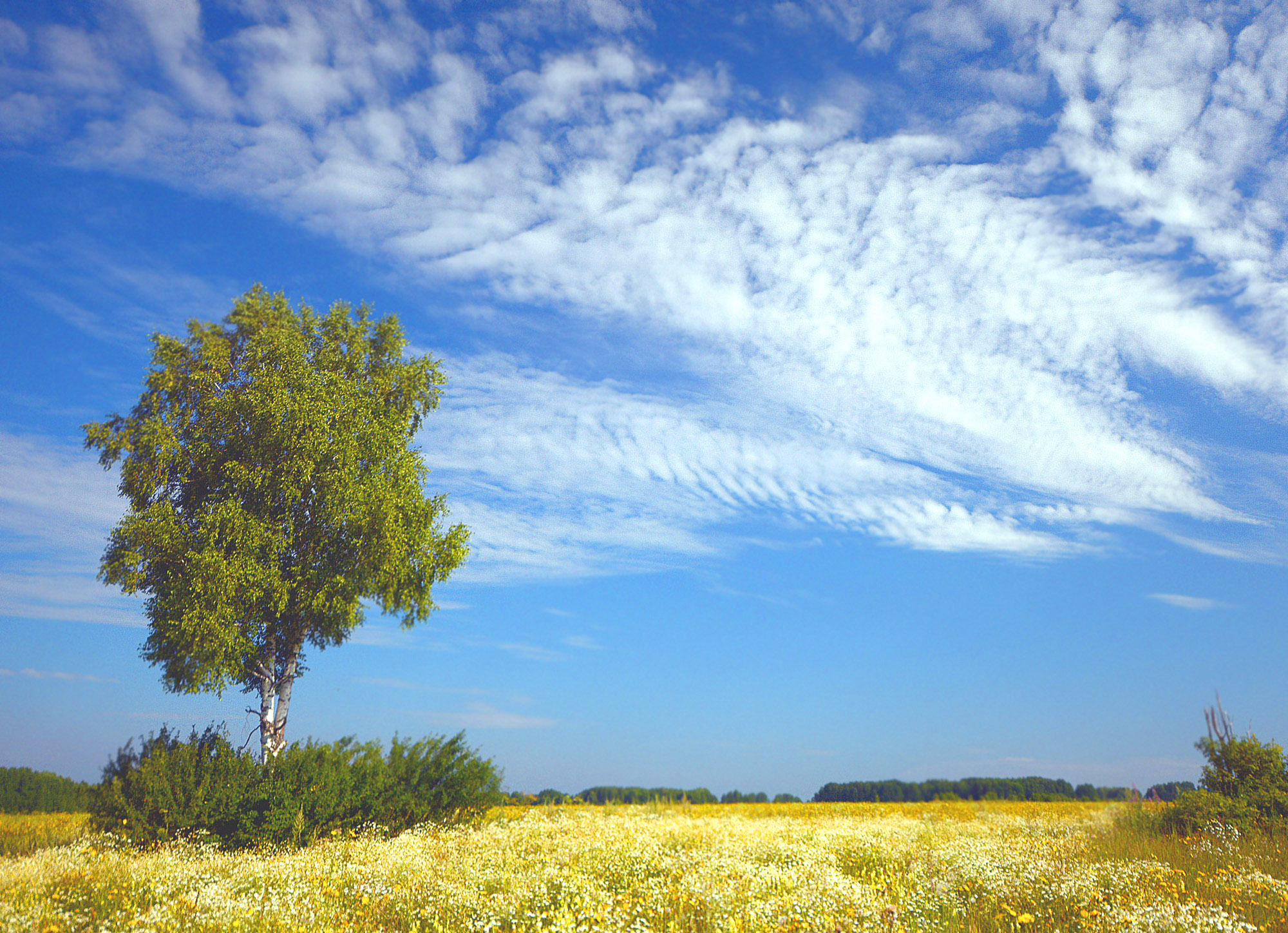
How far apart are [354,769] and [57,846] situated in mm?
5528

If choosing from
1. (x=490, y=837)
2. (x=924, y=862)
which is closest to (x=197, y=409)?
(x=490, y=837)

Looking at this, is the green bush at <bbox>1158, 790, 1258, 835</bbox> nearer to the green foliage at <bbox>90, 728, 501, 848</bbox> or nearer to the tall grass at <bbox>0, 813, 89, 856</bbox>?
the green foliage at <bbox>90, 728, 501, 848</bbox>

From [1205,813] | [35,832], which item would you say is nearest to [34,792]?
[35,832]

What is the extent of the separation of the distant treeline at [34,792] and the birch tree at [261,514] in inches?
585

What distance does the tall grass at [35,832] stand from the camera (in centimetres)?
1463

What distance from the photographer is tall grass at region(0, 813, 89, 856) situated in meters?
14.6

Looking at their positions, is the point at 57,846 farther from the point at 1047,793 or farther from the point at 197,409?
the point at 1047,793

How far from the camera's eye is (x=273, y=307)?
2189cm

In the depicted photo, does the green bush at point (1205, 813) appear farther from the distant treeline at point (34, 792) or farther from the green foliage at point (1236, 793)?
the distant treeline at point (34, 792)

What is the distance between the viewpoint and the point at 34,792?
27.6m

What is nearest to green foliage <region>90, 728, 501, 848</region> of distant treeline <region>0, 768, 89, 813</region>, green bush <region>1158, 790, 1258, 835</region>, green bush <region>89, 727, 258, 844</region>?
green bush <region>89, 727, 258, 844</region>

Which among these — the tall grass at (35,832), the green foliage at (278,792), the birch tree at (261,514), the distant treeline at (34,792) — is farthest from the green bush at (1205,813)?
the distant treeline at (34,792)

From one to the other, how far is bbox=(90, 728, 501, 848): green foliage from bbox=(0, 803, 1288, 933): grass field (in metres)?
0.94

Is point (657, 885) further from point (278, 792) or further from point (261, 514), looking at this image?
point (261, 514)
